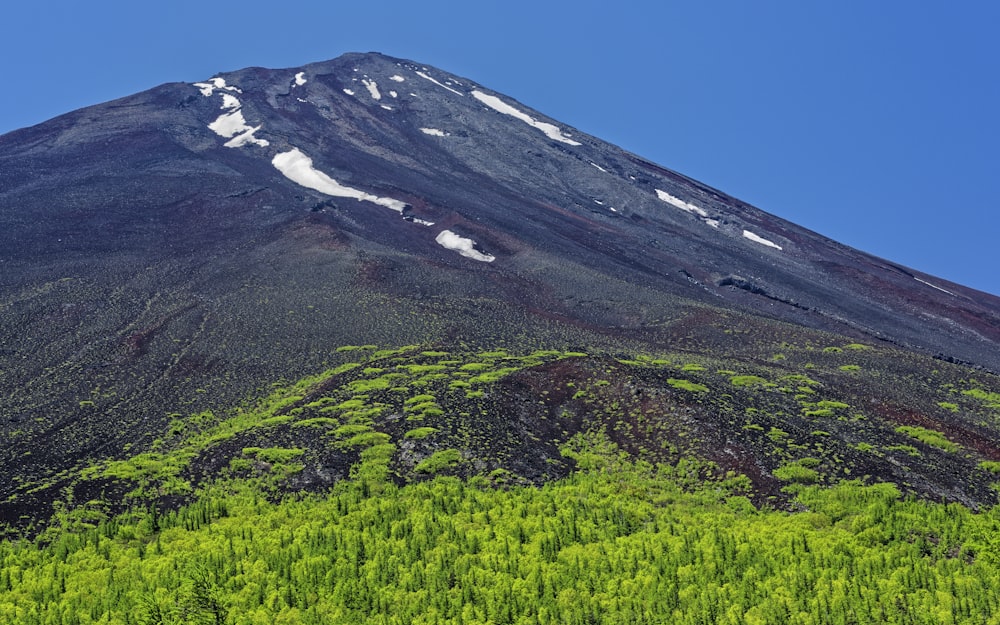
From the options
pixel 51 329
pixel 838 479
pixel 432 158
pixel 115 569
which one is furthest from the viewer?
pixel 432 158

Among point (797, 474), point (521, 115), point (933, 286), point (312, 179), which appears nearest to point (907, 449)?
point (797, 474)

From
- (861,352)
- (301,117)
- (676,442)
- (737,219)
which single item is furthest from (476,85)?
(676,442)

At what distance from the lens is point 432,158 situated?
104062 mm

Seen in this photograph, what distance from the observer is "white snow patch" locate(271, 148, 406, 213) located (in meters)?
84.2

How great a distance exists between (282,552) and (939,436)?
28.5 metres

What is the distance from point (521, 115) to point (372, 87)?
84.6ft

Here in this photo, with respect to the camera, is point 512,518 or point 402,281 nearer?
point 512,518

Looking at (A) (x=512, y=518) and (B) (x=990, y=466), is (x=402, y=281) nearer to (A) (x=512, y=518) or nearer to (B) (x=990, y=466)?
(A) (x=512, y=518)

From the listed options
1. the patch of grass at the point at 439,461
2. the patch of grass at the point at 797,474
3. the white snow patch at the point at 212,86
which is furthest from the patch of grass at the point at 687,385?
the white snow patch at the point at 212,86

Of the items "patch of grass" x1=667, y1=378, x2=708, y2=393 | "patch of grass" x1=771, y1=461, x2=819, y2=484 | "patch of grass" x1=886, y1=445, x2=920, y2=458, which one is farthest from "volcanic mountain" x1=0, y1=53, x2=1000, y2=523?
"patch of grass" x1=667, y1=378, x2=708, y2=393

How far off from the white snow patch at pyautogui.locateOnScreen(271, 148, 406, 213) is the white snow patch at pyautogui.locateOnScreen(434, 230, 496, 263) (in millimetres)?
8560

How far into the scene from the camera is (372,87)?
132 meters

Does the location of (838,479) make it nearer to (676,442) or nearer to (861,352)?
(676,442)

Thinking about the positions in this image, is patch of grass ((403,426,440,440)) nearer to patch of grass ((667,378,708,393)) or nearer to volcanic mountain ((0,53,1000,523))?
volcanic mountain ((0,53,1000,523))
